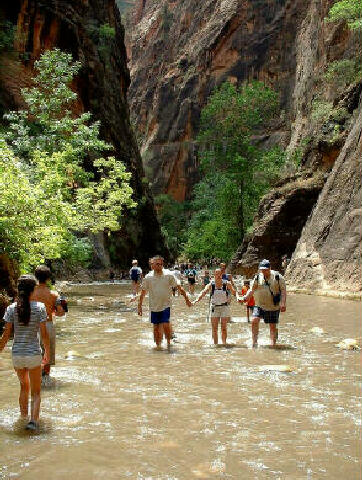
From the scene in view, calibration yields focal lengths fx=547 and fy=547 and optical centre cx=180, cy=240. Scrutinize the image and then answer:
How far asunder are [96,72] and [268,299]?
3790 cm

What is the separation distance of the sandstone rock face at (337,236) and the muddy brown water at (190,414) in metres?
11.2

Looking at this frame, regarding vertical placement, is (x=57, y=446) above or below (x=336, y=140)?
below

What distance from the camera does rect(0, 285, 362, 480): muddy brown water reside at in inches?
169

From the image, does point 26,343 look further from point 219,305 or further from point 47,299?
point 219,305

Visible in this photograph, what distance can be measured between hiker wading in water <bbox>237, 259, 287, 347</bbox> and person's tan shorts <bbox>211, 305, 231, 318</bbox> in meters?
0.52

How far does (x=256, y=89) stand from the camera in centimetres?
6856

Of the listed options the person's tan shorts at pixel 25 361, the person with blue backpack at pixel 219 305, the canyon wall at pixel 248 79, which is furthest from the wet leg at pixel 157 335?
the canyon wall at pixel 248 79

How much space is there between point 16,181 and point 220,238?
42.8 metres

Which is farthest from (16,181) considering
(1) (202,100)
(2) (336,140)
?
(1) (202,100)

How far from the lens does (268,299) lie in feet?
34.2

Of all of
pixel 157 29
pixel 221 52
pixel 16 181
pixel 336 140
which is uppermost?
pixel 157 29

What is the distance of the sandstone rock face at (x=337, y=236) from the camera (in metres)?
21.1

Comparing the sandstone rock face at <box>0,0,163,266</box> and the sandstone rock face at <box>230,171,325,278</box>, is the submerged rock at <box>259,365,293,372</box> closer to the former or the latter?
the sandstone rock face at <box>230,171,325,278</box>

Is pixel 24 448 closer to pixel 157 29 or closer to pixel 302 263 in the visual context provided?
pixel 302 263
